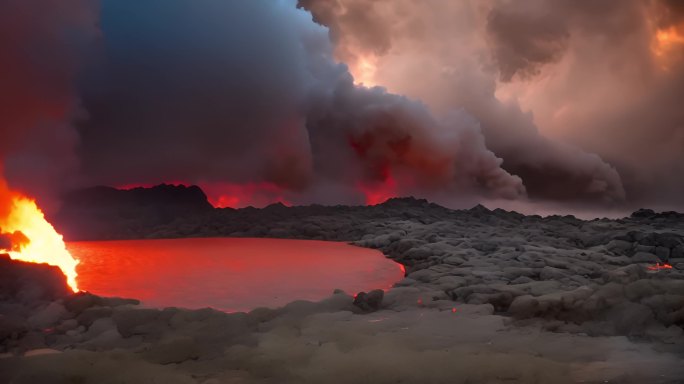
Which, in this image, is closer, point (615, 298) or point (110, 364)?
point (110, 364)

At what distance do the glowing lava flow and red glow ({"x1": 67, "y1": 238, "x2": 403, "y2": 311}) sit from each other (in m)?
0.85

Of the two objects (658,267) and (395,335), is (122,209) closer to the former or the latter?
(395,335)

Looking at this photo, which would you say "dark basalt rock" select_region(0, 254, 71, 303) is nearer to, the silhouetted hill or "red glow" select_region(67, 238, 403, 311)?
"red glow" select_region(67, 238, 403, 311)

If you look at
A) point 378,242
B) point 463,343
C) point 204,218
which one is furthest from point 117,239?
point 463,343

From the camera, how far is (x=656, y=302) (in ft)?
21.4

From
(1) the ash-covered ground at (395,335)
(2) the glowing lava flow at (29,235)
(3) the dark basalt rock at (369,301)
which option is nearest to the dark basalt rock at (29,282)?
(1) the ash-covered ground at (395,335)

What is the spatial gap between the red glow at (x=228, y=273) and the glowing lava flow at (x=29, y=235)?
2.78ft

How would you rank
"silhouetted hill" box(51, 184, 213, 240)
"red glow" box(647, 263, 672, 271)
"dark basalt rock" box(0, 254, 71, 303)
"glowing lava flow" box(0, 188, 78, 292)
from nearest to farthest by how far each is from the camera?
"dark basalt rock" box(0, 254, 71, 303) → "glowing lava flow" box(0, 188, 78, 292) → "red glow" box(647, 263, 672, 271) → "silhouetted hill" box(51, 184, 213, 240)

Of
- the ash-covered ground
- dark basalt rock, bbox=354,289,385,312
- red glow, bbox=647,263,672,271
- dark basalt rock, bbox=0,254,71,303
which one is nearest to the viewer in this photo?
the ash-covered ground

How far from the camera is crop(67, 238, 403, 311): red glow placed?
8977 millimetres

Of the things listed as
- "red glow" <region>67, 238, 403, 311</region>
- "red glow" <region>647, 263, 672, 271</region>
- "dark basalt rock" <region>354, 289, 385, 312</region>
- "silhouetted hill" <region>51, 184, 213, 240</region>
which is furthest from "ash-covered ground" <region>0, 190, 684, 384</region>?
"silhouetted hill" <region>51, 184, 213, 240</region>

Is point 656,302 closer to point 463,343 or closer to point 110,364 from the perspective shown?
point 463,343

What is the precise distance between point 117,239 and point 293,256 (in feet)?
37.1

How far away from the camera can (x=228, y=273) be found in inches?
454
